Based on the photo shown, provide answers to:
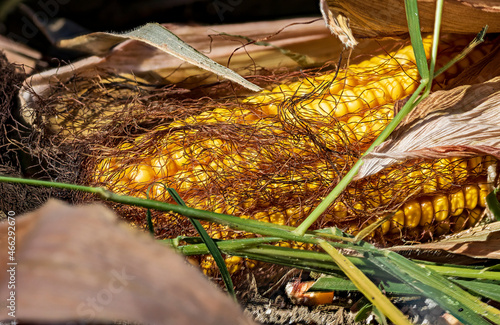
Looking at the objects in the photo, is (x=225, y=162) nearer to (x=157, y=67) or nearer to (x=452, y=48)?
(x=157, y=67)

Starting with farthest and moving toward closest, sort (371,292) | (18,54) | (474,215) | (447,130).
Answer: (18,54) < (474,215) < (447,130) < (371,292)

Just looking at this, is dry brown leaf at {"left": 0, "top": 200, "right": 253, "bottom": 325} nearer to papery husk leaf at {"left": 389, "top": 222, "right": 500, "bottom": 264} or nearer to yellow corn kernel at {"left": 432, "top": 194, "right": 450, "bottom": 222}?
papery husk leaf at {"left": 389, "top": 222, "right": 500, "bottom": 264}

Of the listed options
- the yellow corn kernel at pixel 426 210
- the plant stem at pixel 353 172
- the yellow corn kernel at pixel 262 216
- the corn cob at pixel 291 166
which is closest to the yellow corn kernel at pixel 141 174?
the corn cob at pixel 291 166

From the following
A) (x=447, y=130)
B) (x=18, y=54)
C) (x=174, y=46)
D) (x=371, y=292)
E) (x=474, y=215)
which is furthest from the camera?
(x=18, y=54)

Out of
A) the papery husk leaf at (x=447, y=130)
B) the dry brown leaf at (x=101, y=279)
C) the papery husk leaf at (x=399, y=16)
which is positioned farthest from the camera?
the papery husk leaf at (x=399, y=16)

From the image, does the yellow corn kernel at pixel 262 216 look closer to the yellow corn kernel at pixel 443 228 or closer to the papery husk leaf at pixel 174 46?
the papery husk leaf at pixel 174 46

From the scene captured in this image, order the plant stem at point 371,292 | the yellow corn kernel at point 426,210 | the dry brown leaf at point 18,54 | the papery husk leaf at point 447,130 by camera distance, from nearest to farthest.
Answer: the plant stem at point 371,292, the papery husk leaf at point 447,130, the yellow corn kernel at point 426,210, the dry brown leaf at point 18,54

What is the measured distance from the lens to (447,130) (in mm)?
729

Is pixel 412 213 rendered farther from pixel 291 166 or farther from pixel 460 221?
pixel 291 166

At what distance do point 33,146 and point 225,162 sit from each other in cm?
51

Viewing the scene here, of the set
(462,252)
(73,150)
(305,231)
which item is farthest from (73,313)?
(462,252)

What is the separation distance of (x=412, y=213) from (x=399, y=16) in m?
0.43

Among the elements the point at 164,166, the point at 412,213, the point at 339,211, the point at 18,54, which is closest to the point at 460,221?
the point at 412,213

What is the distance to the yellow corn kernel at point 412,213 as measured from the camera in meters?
0.90
